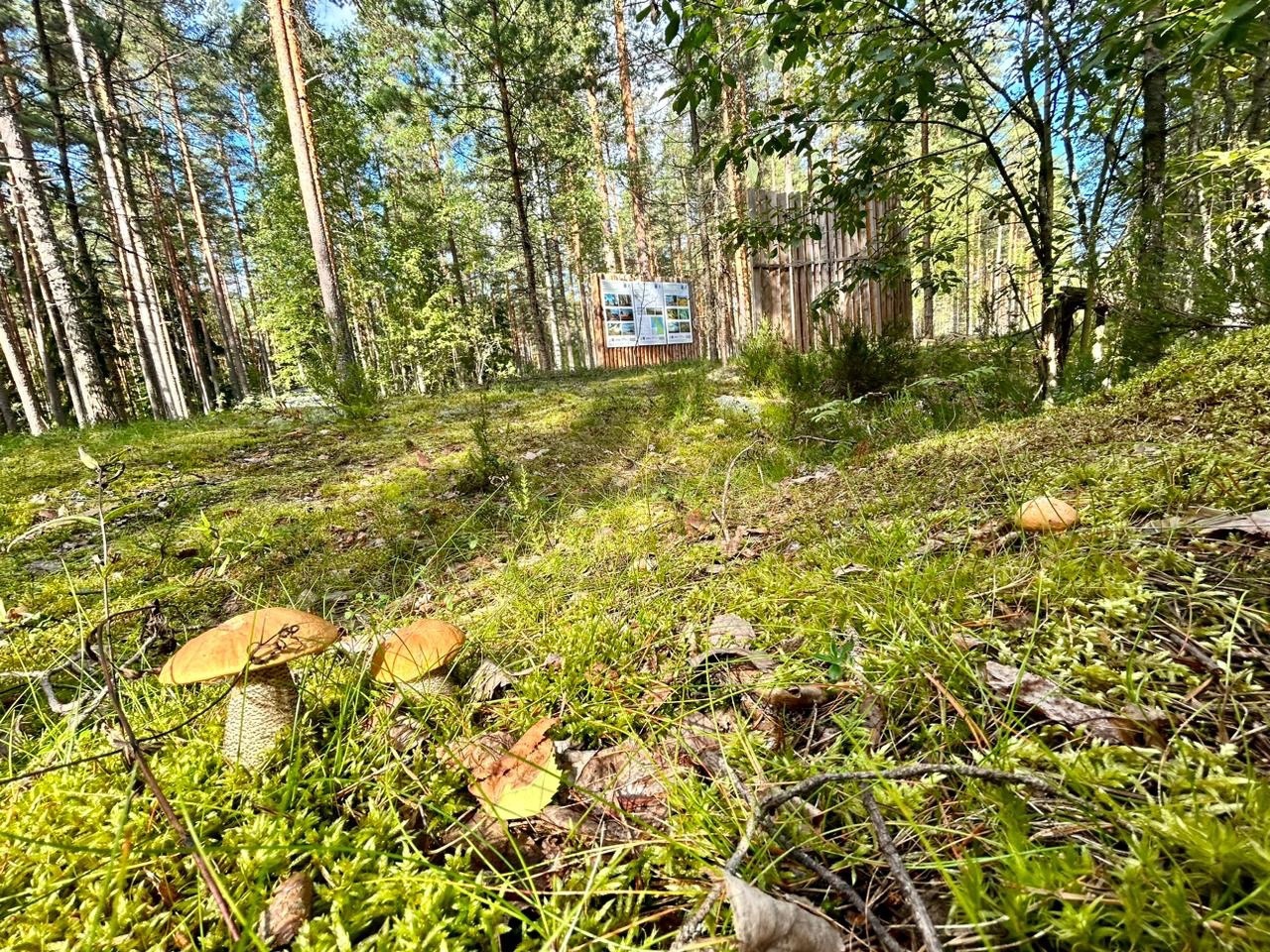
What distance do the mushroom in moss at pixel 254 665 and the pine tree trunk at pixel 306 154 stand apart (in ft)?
26.3

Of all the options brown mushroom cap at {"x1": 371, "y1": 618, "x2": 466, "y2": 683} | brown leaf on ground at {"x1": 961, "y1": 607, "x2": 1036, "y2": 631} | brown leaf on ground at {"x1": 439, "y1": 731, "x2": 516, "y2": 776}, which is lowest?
brown leaf on ground at {"x1": 439, "y1": 731, "x2": 516, "y2": 776}

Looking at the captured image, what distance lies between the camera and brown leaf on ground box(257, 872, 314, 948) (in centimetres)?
83

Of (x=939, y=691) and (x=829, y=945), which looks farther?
(x=939, y=691)

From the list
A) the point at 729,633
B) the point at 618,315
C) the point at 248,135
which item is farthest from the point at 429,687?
the point at 248,135

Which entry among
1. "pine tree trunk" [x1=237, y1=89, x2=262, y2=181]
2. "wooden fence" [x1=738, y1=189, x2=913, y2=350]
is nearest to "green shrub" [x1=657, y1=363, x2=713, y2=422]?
"wooden fence" [x1=738, y1=189, x2=913, y2=350]

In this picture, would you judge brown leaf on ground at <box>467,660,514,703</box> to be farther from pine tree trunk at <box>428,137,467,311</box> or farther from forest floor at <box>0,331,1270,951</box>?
pine tree trunk at <box>428,137,467,311</box>

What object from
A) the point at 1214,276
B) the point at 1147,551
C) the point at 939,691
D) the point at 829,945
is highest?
the point at 1214,276

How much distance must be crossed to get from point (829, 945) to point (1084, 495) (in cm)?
159

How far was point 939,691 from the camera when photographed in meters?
1.03

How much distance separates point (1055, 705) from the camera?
0.96 m

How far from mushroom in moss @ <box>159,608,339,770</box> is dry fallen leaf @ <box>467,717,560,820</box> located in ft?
1.55

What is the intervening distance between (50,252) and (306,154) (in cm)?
467

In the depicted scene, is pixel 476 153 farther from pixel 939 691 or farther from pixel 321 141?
pixel 939 691

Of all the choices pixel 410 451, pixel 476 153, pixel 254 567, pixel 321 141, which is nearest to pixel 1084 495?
pixel 254 567
